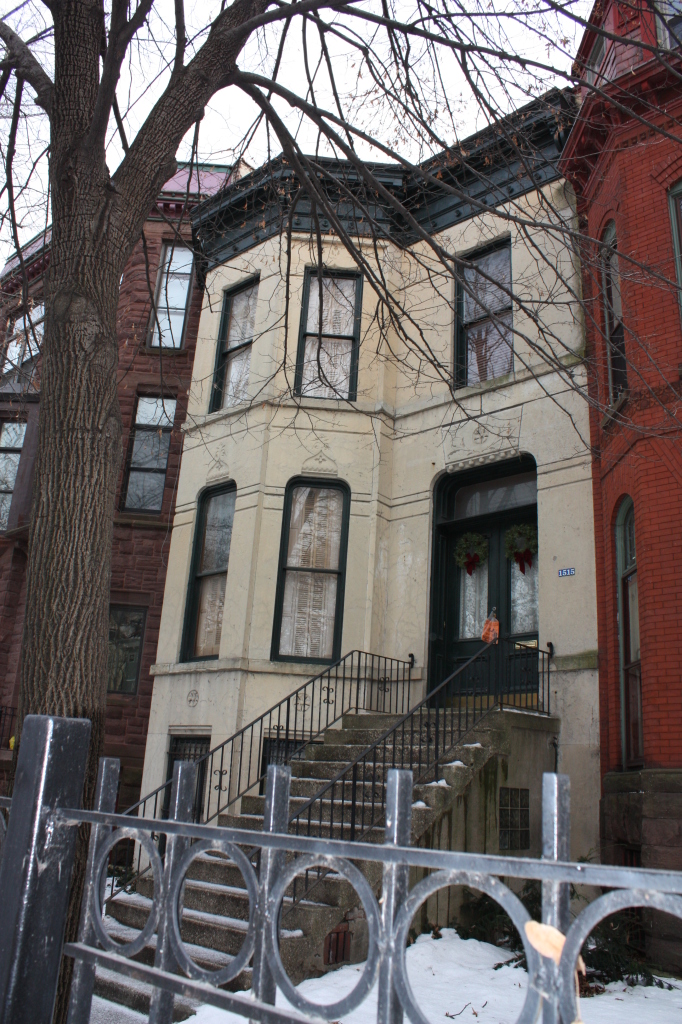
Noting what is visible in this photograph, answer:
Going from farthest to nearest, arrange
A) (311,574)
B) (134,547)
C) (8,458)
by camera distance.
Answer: (8,458) → (134,547) → (311,574)

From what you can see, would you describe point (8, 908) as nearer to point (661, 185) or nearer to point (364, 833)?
point (364, 833)

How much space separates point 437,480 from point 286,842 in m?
10.1

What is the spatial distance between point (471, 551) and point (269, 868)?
31.7 feet

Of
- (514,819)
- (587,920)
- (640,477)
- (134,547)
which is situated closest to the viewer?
(587,920)

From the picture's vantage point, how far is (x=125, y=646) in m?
13.9

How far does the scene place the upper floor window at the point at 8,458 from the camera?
17.2 m

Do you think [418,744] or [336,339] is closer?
[418,744]

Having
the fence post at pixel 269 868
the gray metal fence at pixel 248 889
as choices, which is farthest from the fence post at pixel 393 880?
the fence post at pixel 269 868

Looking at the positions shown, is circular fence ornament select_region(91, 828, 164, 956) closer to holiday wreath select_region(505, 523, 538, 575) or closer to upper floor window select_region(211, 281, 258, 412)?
holiday wreath select_region(505, 523, 538, 575)

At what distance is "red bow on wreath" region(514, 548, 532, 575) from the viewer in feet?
35.3

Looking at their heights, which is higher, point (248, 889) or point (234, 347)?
point (234, 347)

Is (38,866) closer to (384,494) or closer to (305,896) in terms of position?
(305,896)

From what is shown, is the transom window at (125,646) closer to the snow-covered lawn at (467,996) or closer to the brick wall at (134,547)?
the brick wall at (134,547)

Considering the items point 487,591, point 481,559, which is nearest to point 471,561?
point 481,559
